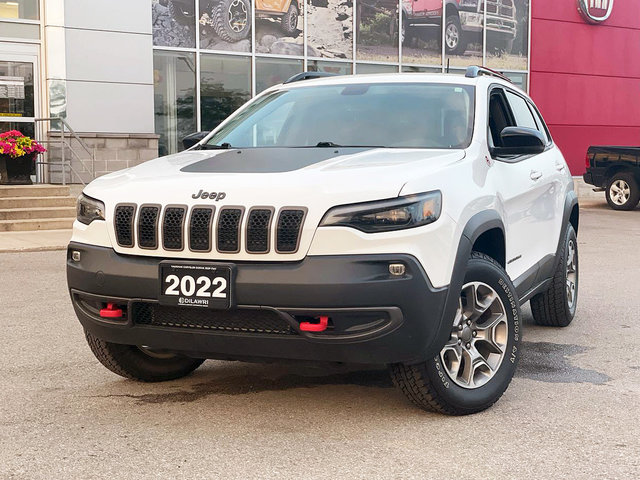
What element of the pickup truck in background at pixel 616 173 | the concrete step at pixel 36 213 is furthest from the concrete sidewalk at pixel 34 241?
the pickup truck in background at pixel 616 173

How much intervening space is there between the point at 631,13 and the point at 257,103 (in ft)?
80.0

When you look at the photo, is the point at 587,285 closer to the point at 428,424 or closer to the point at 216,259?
the point at 428,424

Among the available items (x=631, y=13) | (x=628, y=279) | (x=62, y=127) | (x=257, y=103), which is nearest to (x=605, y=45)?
(x=631, y=13)

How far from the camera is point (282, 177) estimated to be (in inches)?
174

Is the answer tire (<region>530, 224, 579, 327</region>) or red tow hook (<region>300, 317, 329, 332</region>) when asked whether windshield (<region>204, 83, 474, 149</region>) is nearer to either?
red tow hook (<region>300, 317, 329, 332</region>)

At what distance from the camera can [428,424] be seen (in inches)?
181

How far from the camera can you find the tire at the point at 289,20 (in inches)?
858

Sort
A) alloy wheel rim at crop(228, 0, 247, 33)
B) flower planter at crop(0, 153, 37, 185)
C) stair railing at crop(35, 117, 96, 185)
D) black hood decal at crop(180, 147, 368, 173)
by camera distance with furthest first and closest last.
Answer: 1. alloy wheel rim at crop(228, 0, 247, 33)
2. stair railing at crop(35, 117, 96, 185)
3. flower planter at crop(0, 153, 37, 185)
4. black hood decal at crop(180, 147, 368, 173)

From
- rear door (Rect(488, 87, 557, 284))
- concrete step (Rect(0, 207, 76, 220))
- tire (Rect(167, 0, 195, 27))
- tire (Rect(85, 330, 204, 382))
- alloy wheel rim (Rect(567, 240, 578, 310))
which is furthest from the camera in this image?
tire (Rect(167, 0, 195, 27))

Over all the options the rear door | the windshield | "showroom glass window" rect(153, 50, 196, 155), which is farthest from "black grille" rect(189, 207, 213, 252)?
"showroom glass window" rect(153, 50, 196, 155)

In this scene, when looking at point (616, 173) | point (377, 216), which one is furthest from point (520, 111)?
point (616, 173)

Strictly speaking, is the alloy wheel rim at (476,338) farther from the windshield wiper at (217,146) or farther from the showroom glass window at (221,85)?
the showroom glass window at (221,85)

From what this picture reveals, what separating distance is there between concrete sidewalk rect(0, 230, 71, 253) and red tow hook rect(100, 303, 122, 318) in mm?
8837

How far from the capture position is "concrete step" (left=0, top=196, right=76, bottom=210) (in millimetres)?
15953
